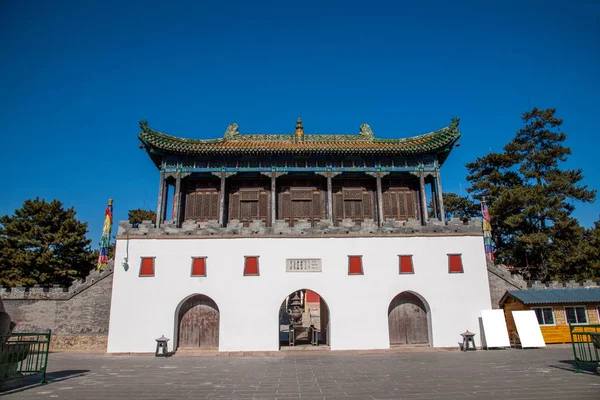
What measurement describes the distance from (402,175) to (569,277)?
11179 millimetres

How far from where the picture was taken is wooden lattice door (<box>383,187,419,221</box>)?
18547 mm

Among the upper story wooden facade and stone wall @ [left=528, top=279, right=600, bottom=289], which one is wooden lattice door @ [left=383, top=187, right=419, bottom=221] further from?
stone wall @ [left=528, top=279, right=600, bottom=289]

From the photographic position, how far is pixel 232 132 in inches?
821

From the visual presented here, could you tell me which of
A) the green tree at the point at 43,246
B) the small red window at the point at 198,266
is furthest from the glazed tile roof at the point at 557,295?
the green tree at the point at 43,246

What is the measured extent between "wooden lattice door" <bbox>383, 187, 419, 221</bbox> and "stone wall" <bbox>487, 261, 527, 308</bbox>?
170 inches

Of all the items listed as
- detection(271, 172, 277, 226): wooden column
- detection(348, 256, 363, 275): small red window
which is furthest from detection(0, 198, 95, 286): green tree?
detection(348, 256, 363, 275): small red window

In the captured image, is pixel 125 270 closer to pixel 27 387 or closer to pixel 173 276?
pixel 173 276

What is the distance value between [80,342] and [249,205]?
29.5 feet

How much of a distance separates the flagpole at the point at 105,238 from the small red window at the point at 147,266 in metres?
4.18

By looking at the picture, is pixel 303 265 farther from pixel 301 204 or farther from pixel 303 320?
pixel 303 320

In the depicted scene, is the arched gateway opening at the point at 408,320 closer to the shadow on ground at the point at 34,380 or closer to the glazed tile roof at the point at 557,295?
the glazed tile roof at the point at 557,295

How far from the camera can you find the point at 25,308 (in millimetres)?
15711

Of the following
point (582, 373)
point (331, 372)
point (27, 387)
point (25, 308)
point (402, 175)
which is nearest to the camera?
point (27, 387)

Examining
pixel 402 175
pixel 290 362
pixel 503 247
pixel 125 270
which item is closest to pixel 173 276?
pixel 125 270
